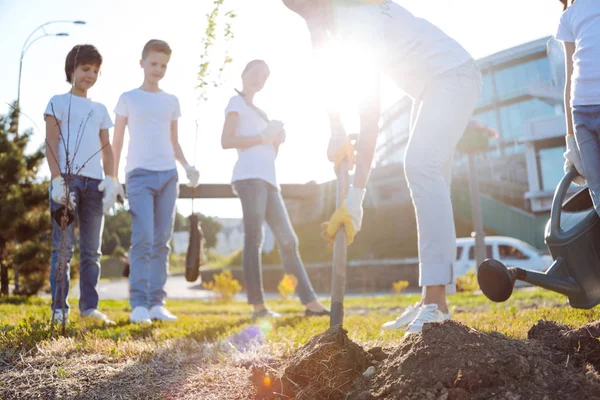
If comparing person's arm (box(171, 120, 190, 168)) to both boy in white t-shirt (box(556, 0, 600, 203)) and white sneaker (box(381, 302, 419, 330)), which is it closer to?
white sneaker (box(381, 302, 419, 330))

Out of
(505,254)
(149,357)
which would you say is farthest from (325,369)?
(505,254)

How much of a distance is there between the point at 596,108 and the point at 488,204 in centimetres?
2351

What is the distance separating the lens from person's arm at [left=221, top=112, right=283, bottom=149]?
4.89m

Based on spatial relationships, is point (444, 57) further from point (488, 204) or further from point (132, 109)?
point (488, 204)

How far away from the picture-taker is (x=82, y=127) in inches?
174

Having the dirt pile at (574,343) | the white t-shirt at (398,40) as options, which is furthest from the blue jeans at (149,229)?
the dirt pile at (574,343)

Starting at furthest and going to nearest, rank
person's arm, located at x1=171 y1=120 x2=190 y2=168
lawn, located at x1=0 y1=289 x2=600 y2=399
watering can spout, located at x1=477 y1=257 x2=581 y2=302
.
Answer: person's arm, located at x1=171 y1=120 x2=190 y2=168 → watering can spout, located at x1=477 y1=257 x2=581 y2=302 → lawn, located at x1=0 y1=289 x2=600 y2=399

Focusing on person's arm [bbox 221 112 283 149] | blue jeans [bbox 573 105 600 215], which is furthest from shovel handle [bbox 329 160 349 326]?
person's arm [bbox 221 112 283 149]

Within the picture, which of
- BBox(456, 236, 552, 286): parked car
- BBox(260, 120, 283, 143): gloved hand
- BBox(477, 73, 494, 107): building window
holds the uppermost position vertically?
BBox(477, 73, 494, 107): building window

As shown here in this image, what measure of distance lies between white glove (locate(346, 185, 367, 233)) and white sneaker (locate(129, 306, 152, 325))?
6.53 ft

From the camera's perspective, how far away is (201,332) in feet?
11.5

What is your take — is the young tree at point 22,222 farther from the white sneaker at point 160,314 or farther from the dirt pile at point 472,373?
the dirt pile at point 472,373

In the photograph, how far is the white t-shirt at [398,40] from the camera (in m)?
2.78

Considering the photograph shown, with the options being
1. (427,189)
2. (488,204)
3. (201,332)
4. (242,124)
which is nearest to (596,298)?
(427,189)
